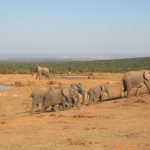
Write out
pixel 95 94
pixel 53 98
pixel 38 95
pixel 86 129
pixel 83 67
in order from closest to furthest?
pixel 86 129, pixel 53 98, pixel 38 95, pixel 95 94, pixel 83 67

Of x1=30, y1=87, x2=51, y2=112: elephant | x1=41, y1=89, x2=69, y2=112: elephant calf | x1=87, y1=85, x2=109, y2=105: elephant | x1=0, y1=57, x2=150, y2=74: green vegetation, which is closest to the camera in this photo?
x1=41, y1=89, x2=69, y2=112: elephant calf

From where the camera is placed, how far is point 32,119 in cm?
1867

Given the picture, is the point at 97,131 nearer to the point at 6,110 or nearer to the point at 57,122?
the point at 57,122

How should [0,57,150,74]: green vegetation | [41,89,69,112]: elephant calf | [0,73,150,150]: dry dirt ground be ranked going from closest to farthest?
[0,73,150,150]: dry dirt ground < [41,89,69,112]: elephant calf < [0,57,150,74]: green vegetation

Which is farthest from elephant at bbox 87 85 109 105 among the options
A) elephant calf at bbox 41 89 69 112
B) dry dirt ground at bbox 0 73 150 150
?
elephant calf at bbox 41 89 69 112

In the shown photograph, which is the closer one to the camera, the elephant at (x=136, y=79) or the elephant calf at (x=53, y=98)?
the elephant calf at (x=53, y=98)

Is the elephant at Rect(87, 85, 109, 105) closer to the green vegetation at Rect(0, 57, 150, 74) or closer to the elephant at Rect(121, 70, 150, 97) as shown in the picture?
the elephant at Rect(121, 70, 150, 97)

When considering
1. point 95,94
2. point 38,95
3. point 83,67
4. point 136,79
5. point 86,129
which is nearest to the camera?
point 86,129

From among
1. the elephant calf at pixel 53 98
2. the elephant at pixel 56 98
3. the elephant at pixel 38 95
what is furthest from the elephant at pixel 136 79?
the elephant at pixel 38 95

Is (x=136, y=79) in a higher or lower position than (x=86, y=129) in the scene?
higher

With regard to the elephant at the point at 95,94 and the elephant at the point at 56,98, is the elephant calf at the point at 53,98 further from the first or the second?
the elephant at the point at 95,94

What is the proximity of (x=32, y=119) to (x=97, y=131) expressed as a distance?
160 inches

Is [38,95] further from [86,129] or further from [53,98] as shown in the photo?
[86,129]

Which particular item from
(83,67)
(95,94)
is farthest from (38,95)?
(83,67)
